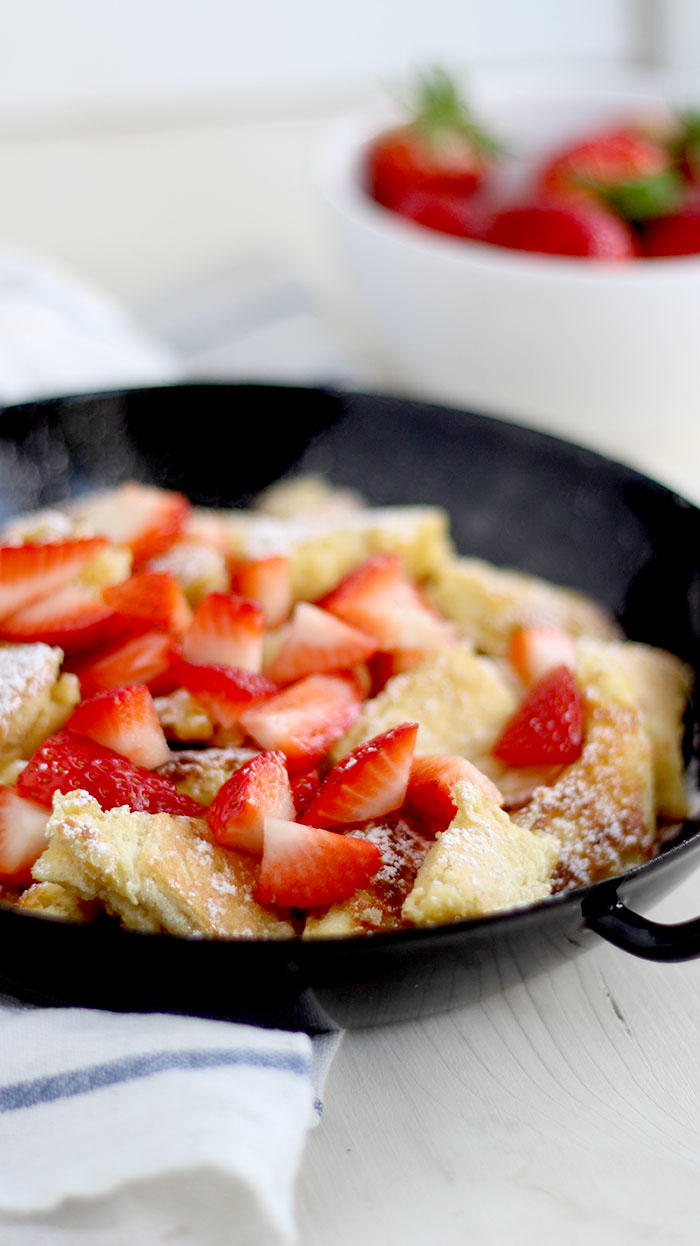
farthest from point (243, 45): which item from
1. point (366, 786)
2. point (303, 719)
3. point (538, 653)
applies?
point (366, 786)

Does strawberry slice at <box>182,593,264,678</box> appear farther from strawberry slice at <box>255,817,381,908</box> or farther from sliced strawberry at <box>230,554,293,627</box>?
strawberry slice at <box>255,817,381,908</box>

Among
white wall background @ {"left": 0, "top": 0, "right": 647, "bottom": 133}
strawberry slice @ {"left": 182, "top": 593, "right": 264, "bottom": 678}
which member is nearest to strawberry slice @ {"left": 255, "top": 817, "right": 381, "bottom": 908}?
strawberry slice @ {"left": 182, "top": 593, "right": 264, "bottom": 678}

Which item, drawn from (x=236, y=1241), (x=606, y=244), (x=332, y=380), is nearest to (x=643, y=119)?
(x=606, y=244)

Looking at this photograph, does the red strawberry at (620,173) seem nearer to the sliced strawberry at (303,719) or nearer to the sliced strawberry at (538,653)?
the sliced strawberry at (538,653)

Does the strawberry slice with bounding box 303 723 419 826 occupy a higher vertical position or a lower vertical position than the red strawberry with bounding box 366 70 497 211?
lower

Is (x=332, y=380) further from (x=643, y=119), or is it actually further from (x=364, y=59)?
(x=364, y=59)

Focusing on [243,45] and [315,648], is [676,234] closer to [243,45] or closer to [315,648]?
[315,648]

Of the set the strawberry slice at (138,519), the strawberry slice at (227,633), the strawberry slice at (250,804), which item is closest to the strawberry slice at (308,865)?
the strawberry slice at (250,804)
